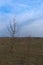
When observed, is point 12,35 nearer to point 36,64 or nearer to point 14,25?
point 14,25

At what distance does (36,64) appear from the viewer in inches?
873

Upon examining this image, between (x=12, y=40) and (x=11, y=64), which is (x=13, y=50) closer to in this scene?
(x=12, y=40)

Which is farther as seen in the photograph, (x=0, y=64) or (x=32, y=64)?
(x=32, y=64)

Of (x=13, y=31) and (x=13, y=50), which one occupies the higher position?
(x=13, y=31)

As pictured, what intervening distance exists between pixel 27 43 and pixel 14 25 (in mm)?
4297

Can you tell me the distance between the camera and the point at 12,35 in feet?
100

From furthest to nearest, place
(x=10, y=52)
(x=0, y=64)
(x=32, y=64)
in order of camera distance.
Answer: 1. (x=10, y=52)
2. (x=32, y=64)
3. (x=0, y=64)

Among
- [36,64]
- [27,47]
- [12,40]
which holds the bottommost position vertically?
[27,47]

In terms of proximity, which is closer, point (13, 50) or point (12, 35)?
point (12, 35)

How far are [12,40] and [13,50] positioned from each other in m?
3.61

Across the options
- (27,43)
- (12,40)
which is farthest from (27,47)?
(12,40)

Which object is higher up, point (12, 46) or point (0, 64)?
point (0, 64)

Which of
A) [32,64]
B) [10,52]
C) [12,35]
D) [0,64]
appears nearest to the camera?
[0,64]

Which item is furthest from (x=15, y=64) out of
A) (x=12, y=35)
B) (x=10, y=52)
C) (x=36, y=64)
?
(x=10, y=52)
